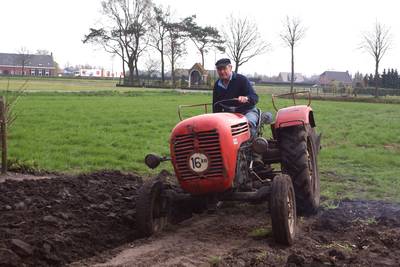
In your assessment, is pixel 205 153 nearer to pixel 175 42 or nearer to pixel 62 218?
pixel 62 218

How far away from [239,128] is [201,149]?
0.69 metres

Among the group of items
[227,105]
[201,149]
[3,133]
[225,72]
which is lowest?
[3,133]

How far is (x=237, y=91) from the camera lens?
7.04 metres

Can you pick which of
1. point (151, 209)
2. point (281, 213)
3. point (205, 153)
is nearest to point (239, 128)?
point (205, 153)

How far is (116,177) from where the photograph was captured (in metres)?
9.30

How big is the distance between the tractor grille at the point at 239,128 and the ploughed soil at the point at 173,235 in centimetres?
114

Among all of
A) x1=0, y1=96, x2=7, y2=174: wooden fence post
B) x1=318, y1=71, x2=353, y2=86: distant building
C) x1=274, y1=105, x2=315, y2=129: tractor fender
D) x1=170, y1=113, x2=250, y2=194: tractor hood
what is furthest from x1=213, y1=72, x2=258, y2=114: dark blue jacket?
x1=318, y1=71, x2=353, y2=86: distant building

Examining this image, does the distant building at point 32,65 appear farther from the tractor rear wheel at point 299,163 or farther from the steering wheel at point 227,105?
the tractor rear wheel at point 299,163

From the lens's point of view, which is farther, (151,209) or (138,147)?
(138,147)

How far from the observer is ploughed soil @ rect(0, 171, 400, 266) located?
16.8ft

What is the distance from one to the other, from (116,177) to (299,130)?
3.53 metres

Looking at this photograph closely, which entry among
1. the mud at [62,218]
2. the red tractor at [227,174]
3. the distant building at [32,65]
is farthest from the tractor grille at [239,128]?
the distant building at [32,65]

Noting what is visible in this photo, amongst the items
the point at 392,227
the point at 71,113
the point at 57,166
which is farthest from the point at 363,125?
the point at 392,227

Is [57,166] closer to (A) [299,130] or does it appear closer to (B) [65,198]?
(B) [65,198]
